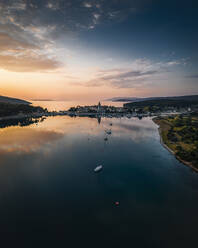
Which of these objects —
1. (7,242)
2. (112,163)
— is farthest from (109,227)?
(112,163)

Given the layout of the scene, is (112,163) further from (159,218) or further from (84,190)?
(159,218)

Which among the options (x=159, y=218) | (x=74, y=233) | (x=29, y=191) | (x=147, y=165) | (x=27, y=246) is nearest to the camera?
(x=27, y=246)

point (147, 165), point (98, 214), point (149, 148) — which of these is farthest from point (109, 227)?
point (149, 148)

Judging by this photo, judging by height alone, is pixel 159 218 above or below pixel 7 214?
below

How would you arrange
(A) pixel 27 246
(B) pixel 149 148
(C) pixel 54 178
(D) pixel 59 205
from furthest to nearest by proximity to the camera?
(B) pixel 149 148 < (C) pixel 54 178 < (D) pixel 59 205 < (A) pixel 27 246

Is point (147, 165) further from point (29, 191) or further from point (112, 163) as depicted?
point (29, 191)

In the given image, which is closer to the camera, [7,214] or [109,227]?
[109,227]
